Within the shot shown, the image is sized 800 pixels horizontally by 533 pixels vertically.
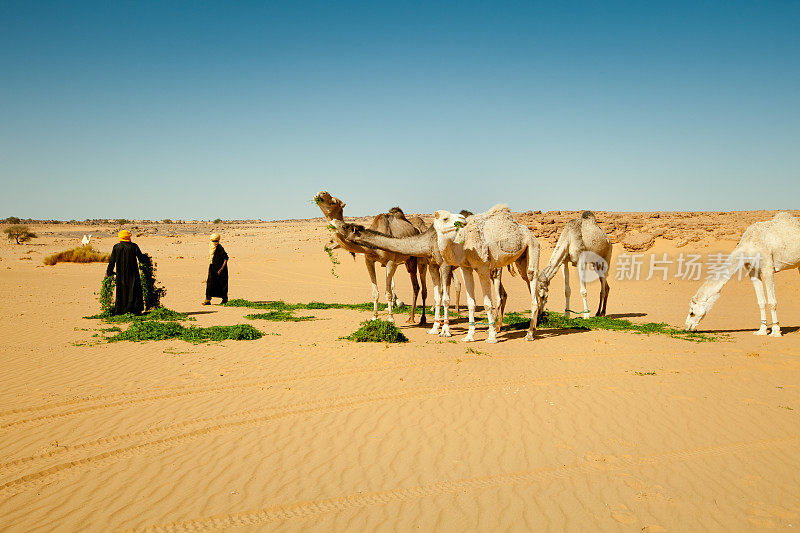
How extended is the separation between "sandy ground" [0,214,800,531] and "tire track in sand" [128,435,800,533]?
0.02 metres

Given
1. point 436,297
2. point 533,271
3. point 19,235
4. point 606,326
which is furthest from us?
point 19,235

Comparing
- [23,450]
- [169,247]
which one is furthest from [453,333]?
[169,247]

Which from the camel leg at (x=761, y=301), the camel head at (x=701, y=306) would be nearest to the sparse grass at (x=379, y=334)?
the camel head at (x=701, y=306)

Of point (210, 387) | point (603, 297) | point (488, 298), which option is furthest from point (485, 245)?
point (603, 297)

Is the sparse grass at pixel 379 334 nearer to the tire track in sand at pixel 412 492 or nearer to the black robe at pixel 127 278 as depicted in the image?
the tire track in sand at pixel 412 492

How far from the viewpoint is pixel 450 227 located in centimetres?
960

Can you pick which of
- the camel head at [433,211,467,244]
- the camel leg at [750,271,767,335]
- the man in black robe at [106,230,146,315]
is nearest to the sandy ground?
the camel leg at [750,271,767,335]

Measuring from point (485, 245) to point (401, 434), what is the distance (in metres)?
5.12

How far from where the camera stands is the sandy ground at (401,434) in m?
4.36

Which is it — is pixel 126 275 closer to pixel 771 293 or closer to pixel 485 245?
pixel 485 245

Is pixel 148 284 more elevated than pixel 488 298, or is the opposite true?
pixel 148 284

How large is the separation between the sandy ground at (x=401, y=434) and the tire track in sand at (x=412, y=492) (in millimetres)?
21

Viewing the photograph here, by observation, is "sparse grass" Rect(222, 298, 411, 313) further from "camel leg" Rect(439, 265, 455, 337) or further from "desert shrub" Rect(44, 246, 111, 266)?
"desert shrub" Rect(44, 246, 111, 266)

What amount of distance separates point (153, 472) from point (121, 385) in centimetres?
329
